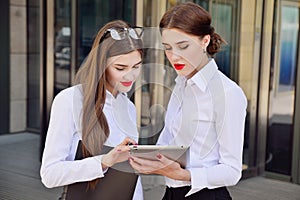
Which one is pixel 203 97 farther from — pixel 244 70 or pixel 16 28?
pixel 16 28

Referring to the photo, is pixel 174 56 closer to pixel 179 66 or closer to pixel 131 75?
pixel 179 66

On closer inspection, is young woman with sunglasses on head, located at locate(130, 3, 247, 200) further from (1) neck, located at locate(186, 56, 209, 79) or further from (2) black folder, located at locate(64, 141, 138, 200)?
(2) black folder, located at locate(64, 141, 138, 200)

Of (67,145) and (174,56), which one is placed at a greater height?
(174,56)

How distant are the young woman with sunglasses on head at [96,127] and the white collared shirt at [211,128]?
232 millimetres

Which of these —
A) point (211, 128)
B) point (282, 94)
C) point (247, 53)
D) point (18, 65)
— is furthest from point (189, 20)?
point (18, 65)

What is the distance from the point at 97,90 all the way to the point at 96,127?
143mm

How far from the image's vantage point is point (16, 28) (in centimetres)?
784

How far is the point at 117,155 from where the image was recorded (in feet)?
5.76

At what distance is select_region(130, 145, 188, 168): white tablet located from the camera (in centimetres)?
170

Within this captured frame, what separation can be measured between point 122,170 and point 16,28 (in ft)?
21.2

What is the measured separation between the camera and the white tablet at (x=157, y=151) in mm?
1703

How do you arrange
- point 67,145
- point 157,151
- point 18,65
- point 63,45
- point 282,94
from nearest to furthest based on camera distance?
point 157,151
point 67,145
point 282,94
point 63,45
point 18,65

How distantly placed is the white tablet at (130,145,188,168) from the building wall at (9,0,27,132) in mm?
6557

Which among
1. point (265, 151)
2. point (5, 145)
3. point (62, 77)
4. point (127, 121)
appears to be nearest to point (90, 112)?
point (127, 121)
